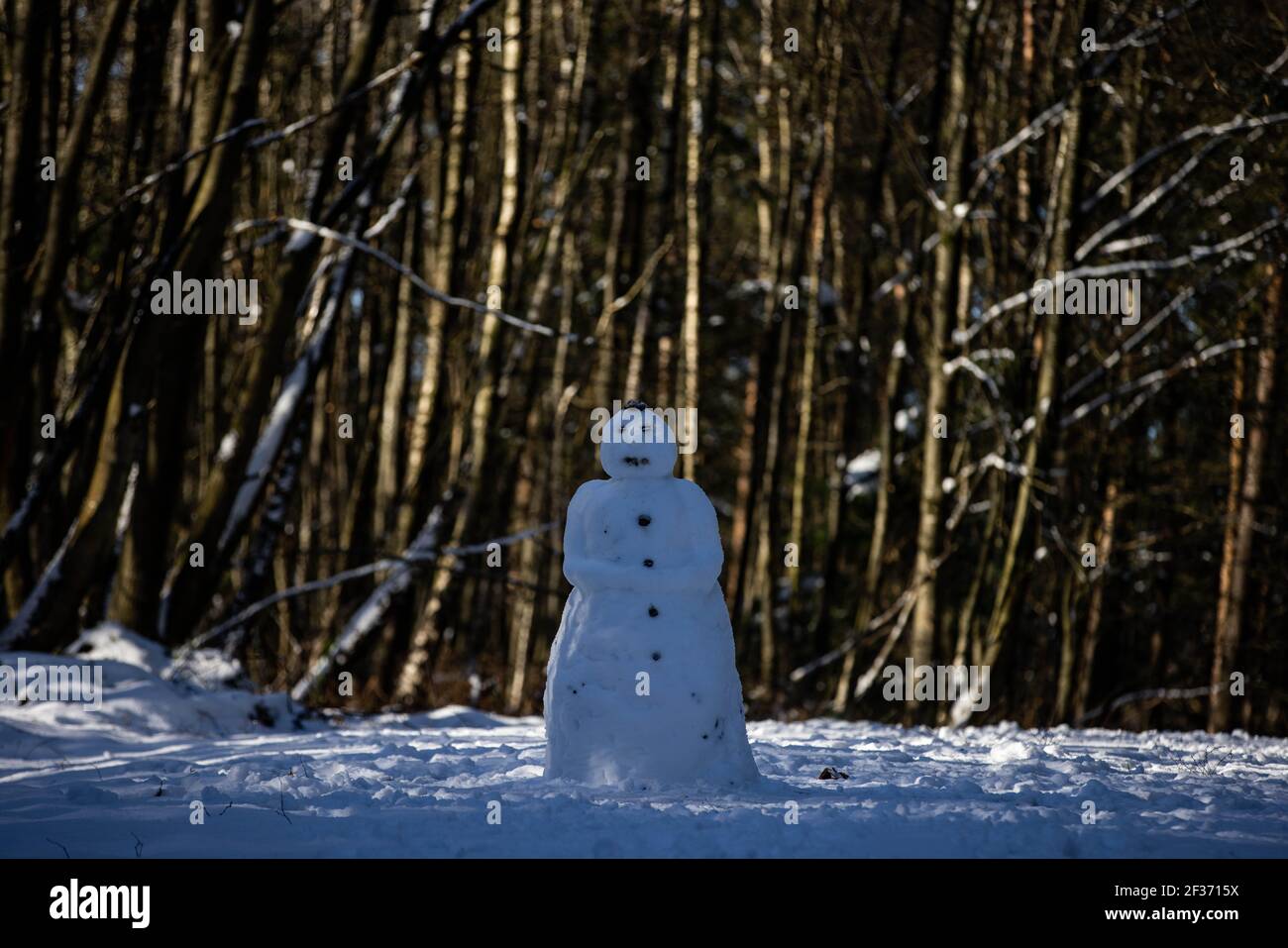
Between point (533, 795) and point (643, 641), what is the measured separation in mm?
886

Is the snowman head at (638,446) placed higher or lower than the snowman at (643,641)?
higher

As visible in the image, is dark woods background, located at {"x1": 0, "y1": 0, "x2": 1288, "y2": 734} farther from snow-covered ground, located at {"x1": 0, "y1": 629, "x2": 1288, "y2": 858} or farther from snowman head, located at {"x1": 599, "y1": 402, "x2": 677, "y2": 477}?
snowman head, located at {"x1": 599, "y1": 402, "x2": 677, "y2": 477}

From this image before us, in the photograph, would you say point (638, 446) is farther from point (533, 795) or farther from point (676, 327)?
A: point (676, 327)

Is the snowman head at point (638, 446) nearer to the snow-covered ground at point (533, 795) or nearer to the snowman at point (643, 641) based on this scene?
the snowman at point (643, 641)

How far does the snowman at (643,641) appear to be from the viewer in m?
6.61

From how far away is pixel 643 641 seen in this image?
6.66 m

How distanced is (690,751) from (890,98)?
12.3m

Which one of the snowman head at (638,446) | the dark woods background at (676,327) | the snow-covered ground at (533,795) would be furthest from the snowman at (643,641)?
the dark woods background at (676,327)

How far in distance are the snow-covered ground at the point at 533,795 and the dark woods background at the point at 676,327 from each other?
96.9 inches

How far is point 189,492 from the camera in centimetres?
2480

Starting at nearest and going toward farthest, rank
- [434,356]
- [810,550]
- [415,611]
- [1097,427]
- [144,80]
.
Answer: [144,80] → [434,356] → [1097,427] → [415,611] → [810,550]
